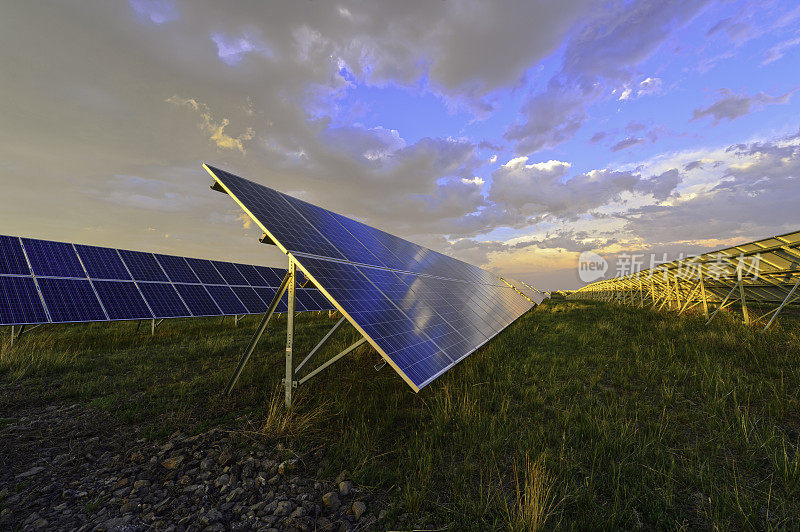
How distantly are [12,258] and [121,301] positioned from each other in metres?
3.73

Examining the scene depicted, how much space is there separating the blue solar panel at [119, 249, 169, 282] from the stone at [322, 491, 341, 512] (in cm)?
1501

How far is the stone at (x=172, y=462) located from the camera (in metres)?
4.13

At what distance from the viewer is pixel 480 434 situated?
4.89m

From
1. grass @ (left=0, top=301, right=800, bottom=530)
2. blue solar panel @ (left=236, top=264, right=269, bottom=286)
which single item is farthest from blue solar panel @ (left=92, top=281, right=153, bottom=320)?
blue solar panel @ (left=236, top=264, right=269, bottom=286)

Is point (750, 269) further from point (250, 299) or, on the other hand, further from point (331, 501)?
point (250, 299)

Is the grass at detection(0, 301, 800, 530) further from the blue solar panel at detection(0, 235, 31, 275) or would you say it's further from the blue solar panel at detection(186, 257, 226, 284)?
the blue solar panel at detection(186, 257, 226, 284)

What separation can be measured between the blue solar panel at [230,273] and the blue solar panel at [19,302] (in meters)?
7.52

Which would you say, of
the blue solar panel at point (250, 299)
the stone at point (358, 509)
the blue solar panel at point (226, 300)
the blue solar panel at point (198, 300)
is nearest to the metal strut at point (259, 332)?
the stone at point (358, 509)

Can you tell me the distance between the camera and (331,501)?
138 inches

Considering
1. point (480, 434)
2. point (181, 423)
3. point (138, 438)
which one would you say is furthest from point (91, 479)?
point (480, 434)

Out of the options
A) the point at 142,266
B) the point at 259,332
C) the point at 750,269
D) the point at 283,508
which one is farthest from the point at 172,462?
the point at 750,269

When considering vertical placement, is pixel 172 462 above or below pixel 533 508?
below

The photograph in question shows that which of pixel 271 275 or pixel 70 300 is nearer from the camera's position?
pixel 70 300

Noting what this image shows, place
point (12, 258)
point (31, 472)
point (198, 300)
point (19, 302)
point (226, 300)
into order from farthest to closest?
point (226, 300) < point (198, 300) < point (12, 258) < point (19, 302) < point (31, 472)
